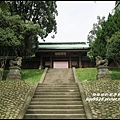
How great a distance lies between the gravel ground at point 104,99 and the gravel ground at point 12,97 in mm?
3283

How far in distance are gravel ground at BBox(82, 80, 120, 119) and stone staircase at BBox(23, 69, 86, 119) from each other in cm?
55

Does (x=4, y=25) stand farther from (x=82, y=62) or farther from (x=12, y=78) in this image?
(x=82, y=62)

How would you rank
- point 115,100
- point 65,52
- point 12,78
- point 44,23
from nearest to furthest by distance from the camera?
point 115,100 < point 12,78 < point 44,23 < point 65,52

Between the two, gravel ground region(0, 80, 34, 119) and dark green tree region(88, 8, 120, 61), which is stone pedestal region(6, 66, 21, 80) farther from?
dark green tree region(88, 8, 120, 61)

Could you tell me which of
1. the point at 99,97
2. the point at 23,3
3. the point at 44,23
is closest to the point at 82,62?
the point at 44,23

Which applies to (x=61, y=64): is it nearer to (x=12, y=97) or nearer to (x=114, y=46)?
(x=114, y=46)

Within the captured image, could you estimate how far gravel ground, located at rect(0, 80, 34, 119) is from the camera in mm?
8336

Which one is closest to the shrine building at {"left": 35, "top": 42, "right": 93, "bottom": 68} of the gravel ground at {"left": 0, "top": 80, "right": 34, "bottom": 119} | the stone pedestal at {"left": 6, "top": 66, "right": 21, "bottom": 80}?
the stone pedestal at {"left": 6, "top": 66, "right": 21, "bottom": 80}

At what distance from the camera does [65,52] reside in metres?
27.4

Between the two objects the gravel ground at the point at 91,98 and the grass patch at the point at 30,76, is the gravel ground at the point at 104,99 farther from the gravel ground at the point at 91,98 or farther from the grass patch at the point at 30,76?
the grass patch at the point at 30,76

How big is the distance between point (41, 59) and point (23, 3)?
7877mm

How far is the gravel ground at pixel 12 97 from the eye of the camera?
8336 mm

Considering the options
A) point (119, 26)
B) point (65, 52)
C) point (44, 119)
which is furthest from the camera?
point (65, 52)

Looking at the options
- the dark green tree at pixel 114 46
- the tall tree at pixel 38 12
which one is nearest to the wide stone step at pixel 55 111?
the dark green tree at pixel 114 46
